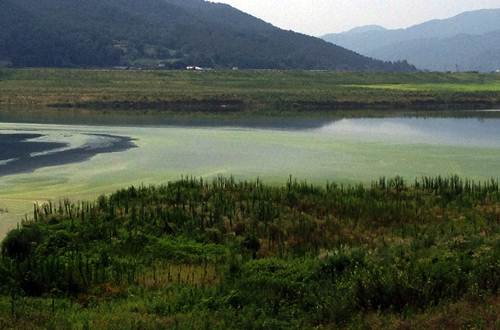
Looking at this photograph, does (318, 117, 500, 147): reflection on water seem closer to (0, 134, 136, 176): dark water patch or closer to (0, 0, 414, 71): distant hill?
(0, 134, 136, 176): dark water patch

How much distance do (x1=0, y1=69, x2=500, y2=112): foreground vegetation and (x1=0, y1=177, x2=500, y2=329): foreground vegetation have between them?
45778 millimetres

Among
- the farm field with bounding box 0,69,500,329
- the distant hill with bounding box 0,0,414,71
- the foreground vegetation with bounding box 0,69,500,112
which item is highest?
the distant hill with bounding box 0,0,414,71

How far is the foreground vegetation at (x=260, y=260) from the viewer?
9.45m

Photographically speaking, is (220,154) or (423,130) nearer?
(220,154)

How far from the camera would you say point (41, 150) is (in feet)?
109

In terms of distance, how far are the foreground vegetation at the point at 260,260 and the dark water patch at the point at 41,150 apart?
36.3ft

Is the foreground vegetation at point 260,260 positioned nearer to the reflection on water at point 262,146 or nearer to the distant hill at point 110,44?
the reflection on water at point 262,146

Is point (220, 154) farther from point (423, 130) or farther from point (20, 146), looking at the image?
point (423, 130)

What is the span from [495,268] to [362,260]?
2.22m

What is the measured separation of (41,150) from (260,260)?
23.1 metres

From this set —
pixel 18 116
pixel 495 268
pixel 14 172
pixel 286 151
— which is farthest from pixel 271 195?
pixel 18 116

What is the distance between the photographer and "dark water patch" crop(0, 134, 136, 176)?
28138 mm

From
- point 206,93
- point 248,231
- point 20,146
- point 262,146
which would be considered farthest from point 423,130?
point 206,93

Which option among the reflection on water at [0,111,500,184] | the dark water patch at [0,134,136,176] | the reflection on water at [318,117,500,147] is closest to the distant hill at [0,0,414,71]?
the reflection on water at [0,111,500,184]
